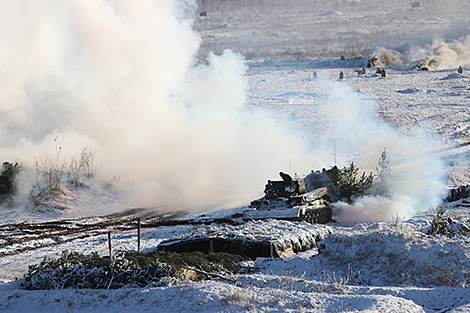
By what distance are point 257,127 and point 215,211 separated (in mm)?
13300

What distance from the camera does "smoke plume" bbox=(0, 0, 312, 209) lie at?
2961 cm

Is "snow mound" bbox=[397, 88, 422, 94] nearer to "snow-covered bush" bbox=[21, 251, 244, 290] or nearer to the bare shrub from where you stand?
the bare shrub

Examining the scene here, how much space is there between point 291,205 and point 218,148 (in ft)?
46.3

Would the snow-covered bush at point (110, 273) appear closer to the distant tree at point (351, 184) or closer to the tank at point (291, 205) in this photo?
the tank at point (291, 205)

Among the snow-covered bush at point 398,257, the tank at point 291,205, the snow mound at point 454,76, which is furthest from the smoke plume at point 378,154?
the snow mound at point 454,76

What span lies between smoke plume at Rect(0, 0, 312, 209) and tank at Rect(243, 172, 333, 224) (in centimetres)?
698

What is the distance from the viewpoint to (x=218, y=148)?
34.0m

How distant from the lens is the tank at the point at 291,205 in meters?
19.5

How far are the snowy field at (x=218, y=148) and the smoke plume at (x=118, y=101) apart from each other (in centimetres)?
8

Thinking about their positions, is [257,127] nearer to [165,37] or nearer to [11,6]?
[165,37]

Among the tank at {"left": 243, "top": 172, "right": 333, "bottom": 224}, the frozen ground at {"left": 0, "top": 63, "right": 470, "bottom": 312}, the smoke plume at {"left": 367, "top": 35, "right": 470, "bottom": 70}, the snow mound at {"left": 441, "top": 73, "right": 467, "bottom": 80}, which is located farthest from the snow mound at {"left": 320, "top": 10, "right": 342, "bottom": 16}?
the frozen ground at {"left": 0, "top": 63, "right": 470, "bottom": 312}

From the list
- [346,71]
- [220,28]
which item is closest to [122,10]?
[346,71]

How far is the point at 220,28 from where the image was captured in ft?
316

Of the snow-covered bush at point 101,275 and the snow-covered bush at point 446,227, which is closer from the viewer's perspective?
the snow-covered bush at point 101,275
